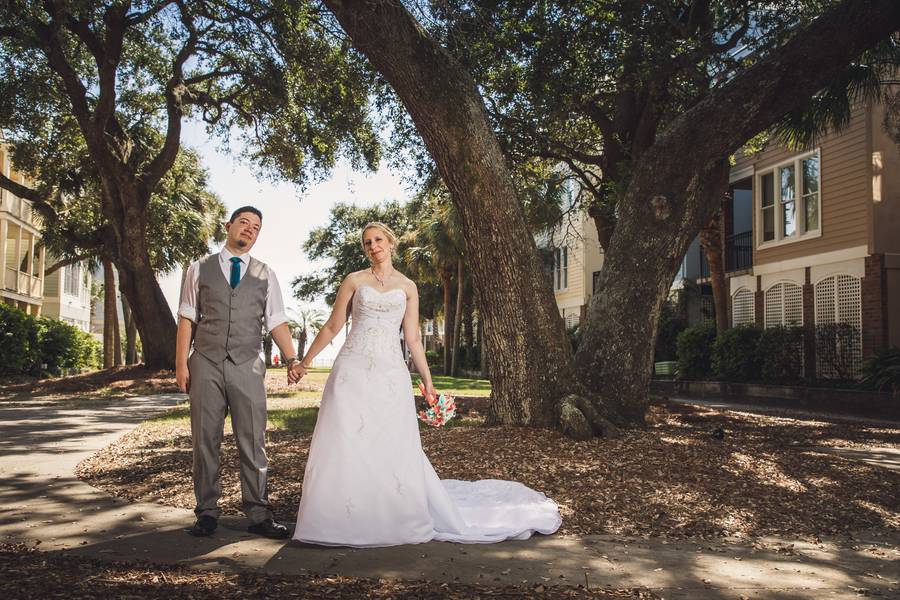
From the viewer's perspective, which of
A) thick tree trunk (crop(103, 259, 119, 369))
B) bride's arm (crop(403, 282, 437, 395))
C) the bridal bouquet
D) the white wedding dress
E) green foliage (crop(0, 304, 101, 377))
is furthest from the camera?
thick tree trunk (crop(103, 259, 119, 369))

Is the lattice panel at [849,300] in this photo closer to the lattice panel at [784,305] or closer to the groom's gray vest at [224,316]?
the lattice panel at [784,305]

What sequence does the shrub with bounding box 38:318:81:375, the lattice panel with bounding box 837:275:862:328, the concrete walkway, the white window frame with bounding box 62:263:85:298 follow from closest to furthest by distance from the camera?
the concrete walkway
the lattice panel with bounding box 837:275:862:328
the shrub with bounding box 38:318:81:375
the white window frame with bounding box 62:263:85:298

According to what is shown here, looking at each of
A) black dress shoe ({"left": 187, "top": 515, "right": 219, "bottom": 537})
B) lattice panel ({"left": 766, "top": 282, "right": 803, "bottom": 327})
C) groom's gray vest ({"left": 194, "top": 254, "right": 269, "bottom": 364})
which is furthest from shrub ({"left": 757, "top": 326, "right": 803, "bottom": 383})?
black dress shoe ({"left": 187, "top": 515, "right": 219, "bottom": 537})

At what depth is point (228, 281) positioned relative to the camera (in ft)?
16.1

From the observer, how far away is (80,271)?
151ft

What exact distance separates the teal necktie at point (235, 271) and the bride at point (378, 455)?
2.15 feet

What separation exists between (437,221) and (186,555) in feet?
97.4

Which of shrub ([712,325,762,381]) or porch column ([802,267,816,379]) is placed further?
shrub ([712,325,762,381])

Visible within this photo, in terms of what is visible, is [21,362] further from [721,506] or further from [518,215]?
[721,506]

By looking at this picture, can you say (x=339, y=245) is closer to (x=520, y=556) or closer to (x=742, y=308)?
(x=742, y=308)

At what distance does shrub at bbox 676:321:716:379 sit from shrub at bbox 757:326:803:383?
8.49 feet

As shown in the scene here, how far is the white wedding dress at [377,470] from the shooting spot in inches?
182

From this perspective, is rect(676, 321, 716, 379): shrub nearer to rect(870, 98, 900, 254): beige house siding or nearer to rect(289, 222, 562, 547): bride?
rect(870, 98, 900, 254): beige house siding

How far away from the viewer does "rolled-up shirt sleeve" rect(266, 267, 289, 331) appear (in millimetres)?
5070
